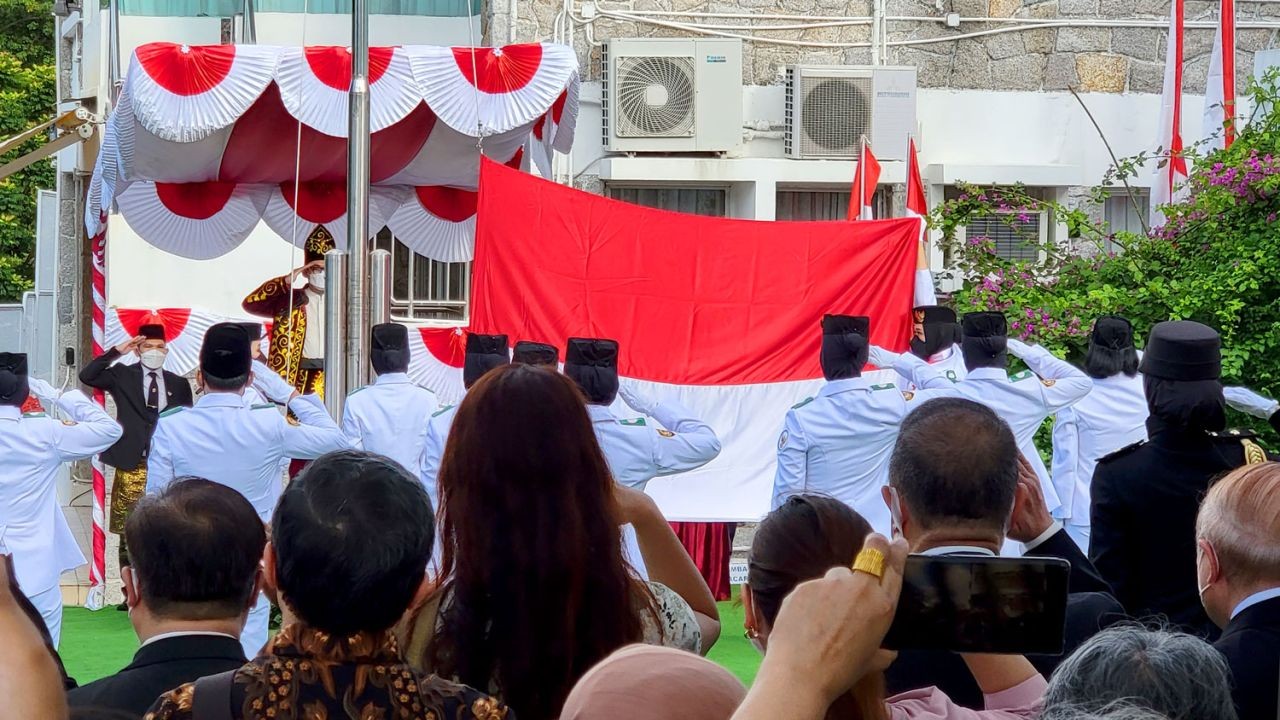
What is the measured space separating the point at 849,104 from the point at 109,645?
20.2 ft

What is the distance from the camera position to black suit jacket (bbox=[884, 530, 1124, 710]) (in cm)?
253

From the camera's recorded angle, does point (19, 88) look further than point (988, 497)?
Yes

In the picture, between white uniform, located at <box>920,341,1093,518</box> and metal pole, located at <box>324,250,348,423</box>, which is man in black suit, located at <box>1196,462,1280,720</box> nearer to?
metal pole, located at <box>324,250,348,423</box>

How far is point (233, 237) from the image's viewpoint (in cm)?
923

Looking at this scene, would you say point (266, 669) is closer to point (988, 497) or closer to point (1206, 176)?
point (988, 497)

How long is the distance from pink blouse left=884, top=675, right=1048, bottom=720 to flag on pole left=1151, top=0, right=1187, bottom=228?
751cm

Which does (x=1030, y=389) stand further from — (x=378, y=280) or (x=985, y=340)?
(x=378, y=280)

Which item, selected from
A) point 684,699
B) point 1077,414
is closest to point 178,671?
point 684,699

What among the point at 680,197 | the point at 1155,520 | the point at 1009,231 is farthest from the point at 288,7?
the point at 1155,520

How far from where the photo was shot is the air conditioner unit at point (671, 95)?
1053 centimetres

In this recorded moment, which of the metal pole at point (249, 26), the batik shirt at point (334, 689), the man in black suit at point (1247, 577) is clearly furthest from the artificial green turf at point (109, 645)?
the batik shirt at point (334, 689)

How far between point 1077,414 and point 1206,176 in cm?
185

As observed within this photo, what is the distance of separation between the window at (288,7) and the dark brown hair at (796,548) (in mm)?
9118

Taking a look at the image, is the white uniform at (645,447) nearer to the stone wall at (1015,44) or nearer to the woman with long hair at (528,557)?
the woman with long hair at (528,557)
